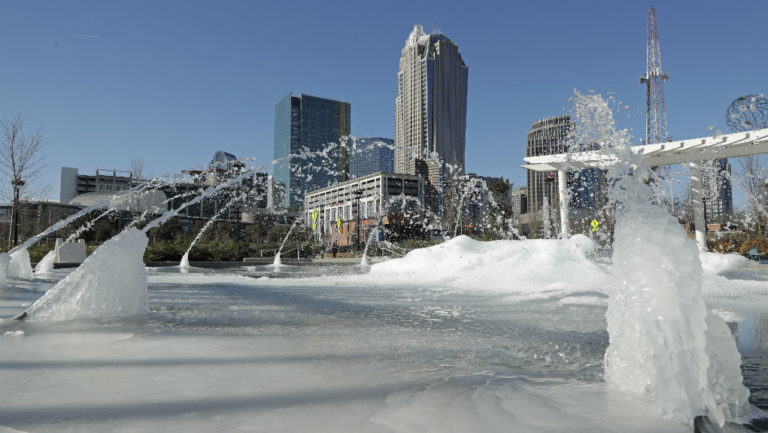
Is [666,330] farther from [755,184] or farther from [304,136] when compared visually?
[304,136]

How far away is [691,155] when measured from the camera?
24688 millimetres

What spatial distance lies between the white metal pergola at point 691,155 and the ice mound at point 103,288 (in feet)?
60.9

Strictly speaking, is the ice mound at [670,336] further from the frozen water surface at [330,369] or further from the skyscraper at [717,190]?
the skyscraper at [717,190]

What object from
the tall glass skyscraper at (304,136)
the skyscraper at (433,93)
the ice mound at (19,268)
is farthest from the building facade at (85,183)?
the ice mound at (19,268)

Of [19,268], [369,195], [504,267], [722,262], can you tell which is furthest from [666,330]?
[369,195]

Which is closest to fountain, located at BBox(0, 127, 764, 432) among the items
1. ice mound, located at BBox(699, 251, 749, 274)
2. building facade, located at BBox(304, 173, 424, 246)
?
ice mound, located at BBox(699, 251, 749, 274)

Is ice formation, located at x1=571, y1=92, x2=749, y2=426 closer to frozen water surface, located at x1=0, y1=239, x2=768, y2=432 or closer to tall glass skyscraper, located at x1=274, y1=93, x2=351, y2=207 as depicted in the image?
frozen water surface, located at x1=0, y1=239, x2=768, y2=432

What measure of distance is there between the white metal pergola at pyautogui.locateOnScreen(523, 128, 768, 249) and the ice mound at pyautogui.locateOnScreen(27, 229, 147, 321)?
60.9 ft

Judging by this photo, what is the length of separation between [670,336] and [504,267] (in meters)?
8.33

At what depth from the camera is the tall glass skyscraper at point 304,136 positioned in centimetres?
12374

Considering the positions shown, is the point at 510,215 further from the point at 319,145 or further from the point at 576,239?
the point at 319,145

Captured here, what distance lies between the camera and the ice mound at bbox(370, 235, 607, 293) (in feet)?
30.1

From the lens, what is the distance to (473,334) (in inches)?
171

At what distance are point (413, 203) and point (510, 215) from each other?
34.3 metres
